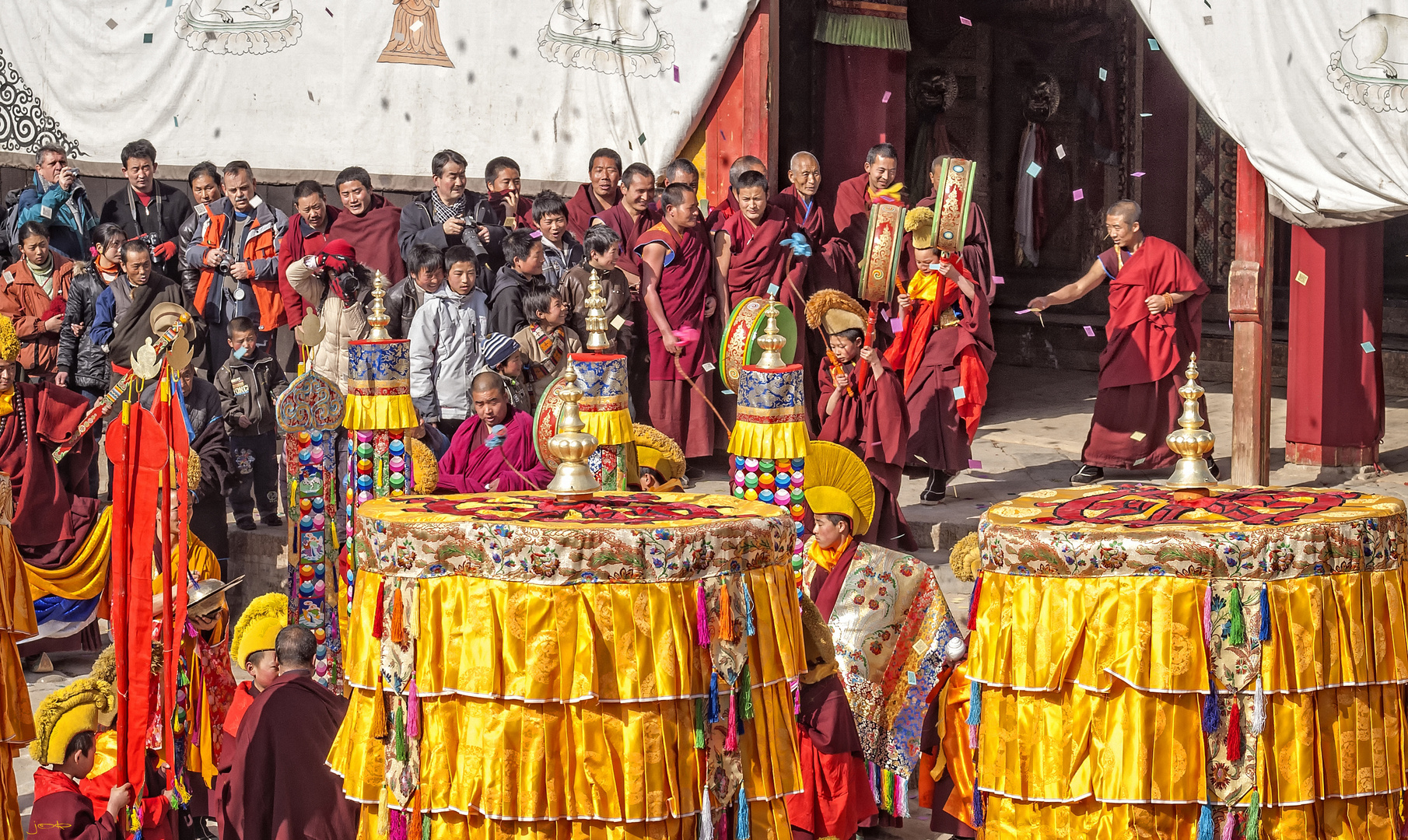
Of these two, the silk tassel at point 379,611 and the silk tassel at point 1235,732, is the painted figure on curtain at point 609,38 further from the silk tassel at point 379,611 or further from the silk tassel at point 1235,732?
the silk tassel at point 1235,732

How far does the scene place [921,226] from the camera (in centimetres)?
766

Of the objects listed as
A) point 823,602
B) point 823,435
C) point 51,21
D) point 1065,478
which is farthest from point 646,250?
point 51,21

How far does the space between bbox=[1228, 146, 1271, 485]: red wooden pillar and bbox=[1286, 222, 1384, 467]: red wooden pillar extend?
3.71 ft

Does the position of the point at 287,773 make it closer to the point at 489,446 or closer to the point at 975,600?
the point at 975,600

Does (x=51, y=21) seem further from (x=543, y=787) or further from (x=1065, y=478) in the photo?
(x=543, y=787)

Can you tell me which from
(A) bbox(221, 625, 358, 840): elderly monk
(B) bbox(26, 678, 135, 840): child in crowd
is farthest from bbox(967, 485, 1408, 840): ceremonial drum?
(B) bbox(26, 678, 135, 840): child in crowd

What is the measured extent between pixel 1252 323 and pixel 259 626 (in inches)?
175

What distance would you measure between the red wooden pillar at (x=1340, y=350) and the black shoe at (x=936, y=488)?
6.22ft

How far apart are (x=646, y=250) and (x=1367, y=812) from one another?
5.13 meters

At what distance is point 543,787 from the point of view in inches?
119

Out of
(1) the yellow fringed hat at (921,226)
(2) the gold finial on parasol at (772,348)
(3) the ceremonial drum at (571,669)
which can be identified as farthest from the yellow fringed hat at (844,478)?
(1) the yellow fringed hat at (921,226)

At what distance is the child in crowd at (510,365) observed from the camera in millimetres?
6629

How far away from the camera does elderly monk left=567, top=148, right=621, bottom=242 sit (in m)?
8.43

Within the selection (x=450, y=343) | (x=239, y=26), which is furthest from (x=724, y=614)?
(x=239, y=26)
